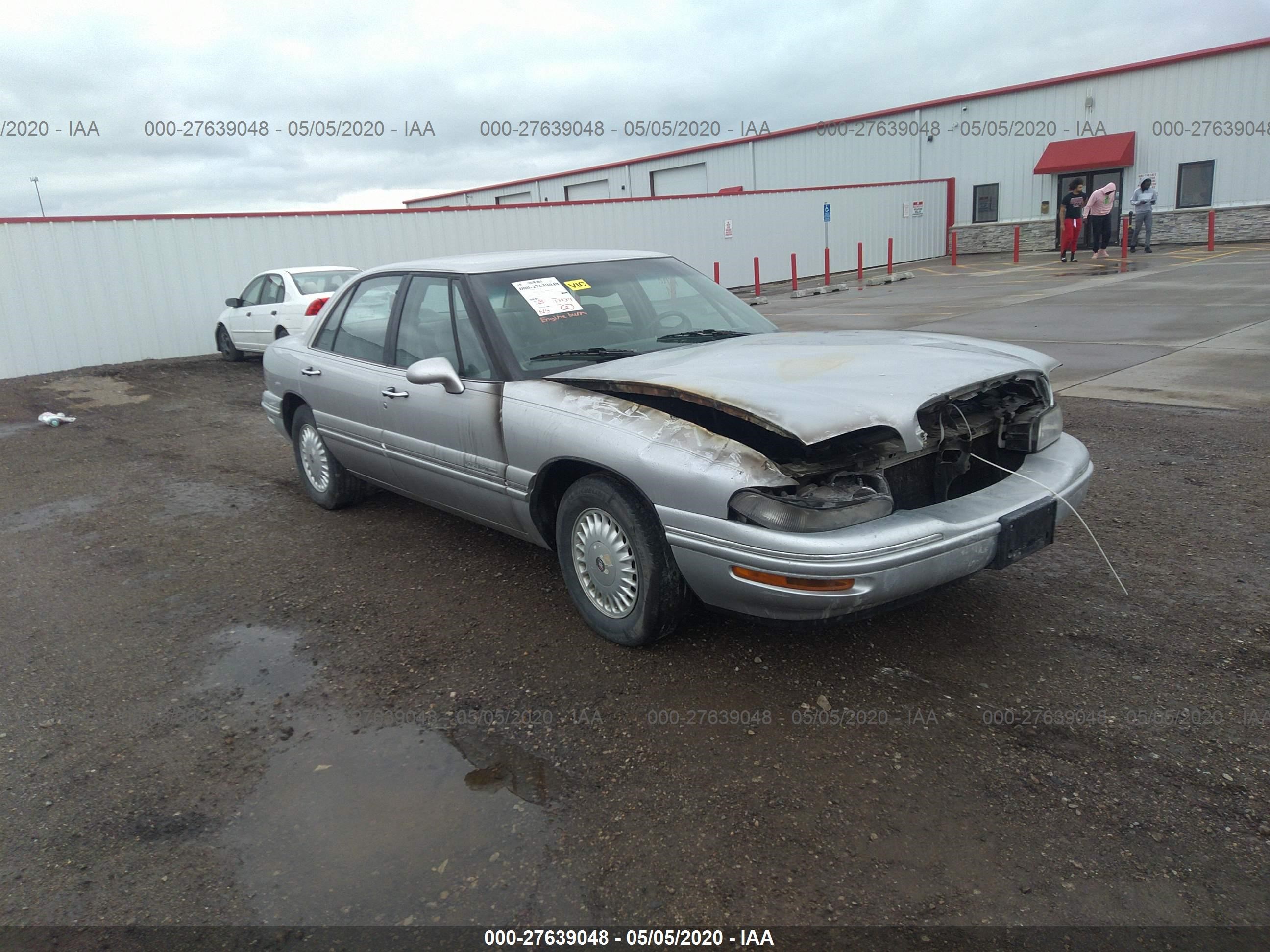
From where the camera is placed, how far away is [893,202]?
1114 inches

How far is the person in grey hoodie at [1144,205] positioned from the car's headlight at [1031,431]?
72.0 ft

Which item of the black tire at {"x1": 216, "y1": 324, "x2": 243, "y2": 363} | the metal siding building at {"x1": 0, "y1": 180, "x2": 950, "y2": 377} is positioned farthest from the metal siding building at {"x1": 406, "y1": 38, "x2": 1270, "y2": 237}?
the black tire at {"x1": 216, "y1": 324, "x2": 243, "y2": 363}

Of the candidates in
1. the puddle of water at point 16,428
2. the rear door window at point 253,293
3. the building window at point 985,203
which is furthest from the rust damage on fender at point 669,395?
the building window at point 985,203

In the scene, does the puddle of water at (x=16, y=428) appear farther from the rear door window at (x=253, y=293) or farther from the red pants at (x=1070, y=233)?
the red pants at (x=1070, y=233)

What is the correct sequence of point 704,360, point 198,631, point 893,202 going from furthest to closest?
point 893,202
point 198,631
point 704,360

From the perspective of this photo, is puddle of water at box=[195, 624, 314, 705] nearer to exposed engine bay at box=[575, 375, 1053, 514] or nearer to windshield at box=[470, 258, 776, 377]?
windshield at box=[470, 258, 776, 377]

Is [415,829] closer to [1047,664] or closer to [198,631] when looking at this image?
[198,631]

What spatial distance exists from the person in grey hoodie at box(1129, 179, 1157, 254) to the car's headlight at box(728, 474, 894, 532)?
23.1m

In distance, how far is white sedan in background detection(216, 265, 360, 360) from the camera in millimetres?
12281

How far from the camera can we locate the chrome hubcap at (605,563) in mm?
3381

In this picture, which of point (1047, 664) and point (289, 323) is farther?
point (289, 323)

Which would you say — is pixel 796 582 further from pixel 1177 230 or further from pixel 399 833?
pixel 1177 230

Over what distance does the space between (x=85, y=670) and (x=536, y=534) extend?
1924 mm

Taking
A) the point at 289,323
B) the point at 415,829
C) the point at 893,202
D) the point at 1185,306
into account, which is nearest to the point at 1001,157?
the point at 893,202
